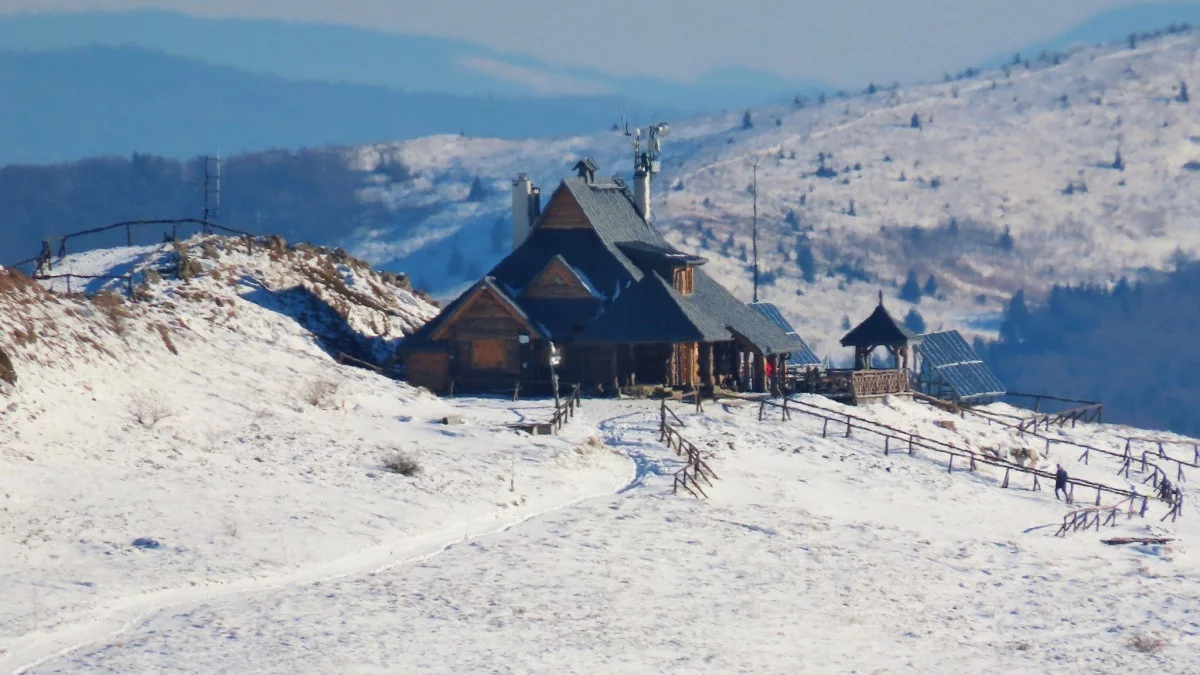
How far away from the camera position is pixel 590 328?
2306 inches

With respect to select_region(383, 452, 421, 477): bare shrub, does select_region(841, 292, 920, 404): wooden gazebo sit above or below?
above

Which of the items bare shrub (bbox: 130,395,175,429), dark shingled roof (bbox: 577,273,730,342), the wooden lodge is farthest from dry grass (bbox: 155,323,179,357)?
dark shingled roof (bbox: 577,273,730,342)

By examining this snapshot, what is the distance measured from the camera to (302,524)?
34594 mm

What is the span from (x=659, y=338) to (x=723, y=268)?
11688 cm

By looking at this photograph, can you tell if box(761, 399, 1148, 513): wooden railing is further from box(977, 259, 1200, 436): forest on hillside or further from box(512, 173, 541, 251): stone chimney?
box(977, 259, 1200, 436): forest on hillside

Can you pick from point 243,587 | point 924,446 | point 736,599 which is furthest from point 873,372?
point 243,587

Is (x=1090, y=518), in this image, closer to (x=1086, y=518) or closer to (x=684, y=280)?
(x=1086, y=518)

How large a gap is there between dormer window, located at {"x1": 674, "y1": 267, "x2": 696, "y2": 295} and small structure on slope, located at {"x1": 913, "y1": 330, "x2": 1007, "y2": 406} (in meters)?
9.99

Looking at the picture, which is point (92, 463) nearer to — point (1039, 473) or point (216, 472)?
point (216, 472)

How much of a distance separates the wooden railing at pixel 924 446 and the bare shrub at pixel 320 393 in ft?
42.6

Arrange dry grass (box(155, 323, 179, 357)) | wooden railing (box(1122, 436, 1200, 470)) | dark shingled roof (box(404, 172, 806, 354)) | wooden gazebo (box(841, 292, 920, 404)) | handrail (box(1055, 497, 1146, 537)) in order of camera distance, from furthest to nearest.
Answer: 1. wooden railing (box(1122, 436, 1200, 470))
2. wooden gazebo (box(841, 292, 920, 404))
3. dark shingled roof (box(404, 172, 806, 354))
4. handrail (box(1055, 497, 1146, 537))
5. dry grass (box(155, 323, 179, 357))

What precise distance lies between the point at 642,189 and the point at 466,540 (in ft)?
109

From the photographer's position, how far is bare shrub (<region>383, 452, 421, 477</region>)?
129 feet

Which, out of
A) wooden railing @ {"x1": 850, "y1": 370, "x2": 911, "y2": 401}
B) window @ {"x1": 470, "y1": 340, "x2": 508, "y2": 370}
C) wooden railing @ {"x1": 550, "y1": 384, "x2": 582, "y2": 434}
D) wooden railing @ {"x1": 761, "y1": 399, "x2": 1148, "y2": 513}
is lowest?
wooden railing @ {"x1": 761, "y1": 399, "x2": 1148, "y2": 513}
